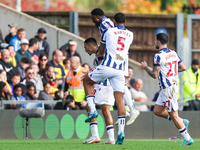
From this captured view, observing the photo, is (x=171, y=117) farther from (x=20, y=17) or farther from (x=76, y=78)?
(x=20, y=17)

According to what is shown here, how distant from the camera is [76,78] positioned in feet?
45.5

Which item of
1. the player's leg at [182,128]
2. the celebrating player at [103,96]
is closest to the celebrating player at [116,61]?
the celebrating player at [103,96]

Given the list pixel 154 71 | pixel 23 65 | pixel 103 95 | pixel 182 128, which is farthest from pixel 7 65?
pixel 182 128

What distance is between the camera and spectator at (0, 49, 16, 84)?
1403 cm

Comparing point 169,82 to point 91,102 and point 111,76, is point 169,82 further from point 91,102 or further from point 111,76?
point 91,102

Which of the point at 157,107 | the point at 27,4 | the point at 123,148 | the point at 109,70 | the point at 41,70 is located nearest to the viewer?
the point at 123,148

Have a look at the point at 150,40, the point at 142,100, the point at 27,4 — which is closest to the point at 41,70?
the point at 142,100

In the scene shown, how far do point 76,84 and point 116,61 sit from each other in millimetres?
4607

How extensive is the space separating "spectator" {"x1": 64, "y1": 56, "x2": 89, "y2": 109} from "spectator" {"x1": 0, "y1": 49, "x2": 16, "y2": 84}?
1623 millimetres

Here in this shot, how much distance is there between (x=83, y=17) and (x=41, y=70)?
3.97m

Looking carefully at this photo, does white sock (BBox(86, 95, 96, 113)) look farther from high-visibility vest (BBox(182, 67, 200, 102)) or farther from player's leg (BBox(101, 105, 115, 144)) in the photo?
high-visibility vest (BBox(182, 67, 200, 102))

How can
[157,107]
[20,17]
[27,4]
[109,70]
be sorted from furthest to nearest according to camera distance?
[27,4], [20,17], [157,107], [109,70]

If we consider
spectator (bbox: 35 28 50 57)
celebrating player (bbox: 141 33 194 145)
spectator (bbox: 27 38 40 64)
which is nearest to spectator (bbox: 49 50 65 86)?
spectator (bbox: 27 38 40 64)

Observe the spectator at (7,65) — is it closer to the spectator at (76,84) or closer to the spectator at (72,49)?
the spectator at (76,84)
